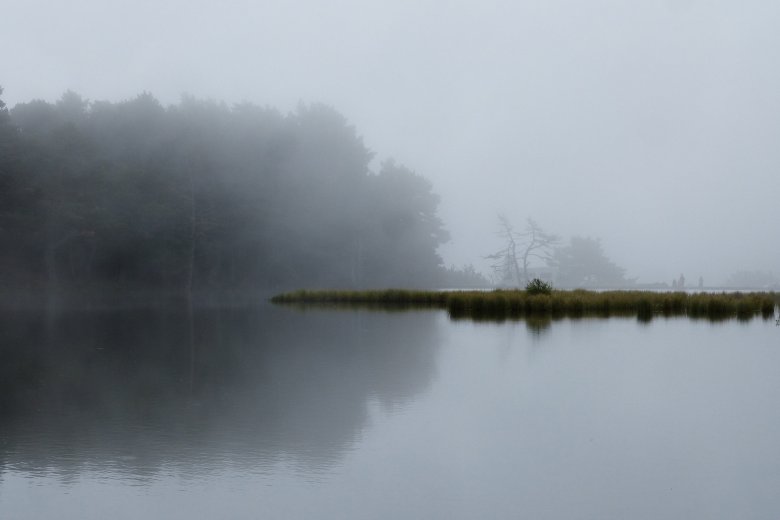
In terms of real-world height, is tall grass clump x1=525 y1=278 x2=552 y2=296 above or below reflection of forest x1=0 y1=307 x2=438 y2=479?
above

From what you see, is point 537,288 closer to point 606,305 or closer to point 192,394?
point 606,305

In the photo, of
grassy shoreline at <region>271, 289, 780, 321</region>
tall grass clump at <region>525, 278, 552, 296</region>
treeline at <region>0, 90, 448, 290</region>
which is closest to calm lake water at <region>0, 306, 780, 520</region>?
grassy shoreline at <region>271, 289, 780, 321</region>

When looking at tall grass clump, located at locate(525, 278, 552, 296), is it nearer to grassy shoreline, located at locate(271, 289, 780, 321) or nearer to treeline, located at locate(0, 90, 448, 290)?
grassy shoreline, located at locate(271, 289, 780, 321)

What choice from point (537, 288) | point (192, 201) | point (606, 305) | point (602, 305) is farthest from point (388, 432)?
point (192, 201)

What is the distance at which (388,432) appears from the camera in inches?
255

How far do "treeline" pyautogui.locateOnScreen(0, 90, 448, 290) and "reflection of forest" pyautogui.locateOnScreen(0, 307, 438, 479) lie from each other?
25.1m

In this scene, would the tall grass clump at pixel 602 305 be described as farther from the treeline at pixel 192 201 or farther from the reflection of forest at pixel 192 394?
the treeline at pixel 192 201

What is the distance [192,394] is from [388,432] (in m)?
3.02

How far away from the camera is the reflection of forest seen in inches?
222

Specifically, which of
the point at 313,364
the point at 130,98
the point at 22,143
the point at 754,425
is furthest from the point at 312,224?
the point at 754,425

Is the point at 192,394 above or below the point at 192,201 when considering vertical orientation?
below

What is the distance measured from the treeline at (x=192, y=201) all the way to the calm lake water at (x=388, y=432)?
2869cm

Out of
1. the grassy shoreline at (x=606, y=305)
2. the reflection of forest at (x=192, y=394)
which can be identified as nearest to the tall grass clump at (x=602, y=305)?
the grassy shoreline at (x=606, y=305)

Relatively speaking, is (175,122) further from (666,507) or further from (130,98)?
(666,507)
